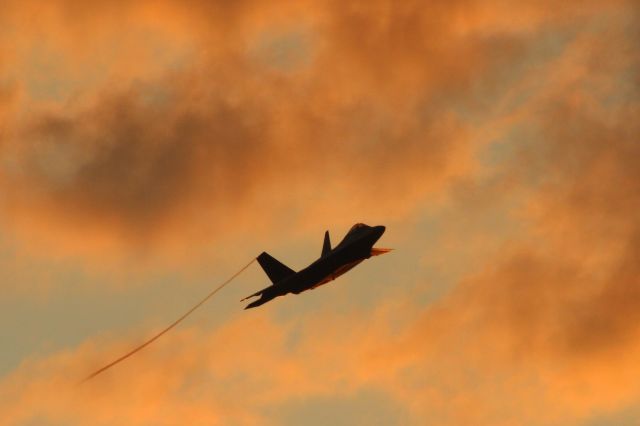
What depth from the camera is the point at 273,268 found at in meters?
191

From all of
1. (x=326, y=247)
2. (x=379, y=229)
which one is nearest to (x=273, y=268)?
(x=326, y=247)

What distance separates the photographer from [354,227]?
7495 inches

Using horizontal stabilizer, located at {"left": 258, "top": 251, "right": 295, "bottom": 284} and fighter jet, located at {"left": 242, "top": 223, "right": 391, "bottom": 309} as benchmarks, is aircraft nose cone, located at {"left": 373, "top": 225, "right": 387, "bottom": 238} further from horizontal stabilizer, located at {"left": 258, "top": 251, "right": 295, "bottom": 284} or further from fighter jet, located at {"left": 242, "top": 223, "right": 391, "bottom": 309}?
horizontal stabilizer, located at {"left": 258, "top": 251, "right": 295, "bottom": 284}

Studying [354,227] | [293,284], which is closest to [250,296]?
[293,284]

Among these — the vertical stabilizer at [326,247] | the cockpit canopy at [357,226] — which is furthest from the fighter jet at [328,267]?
the vertical stabilizer at [326,247]

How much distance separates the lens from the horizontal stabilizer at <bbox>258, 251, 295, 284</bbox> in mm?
189375

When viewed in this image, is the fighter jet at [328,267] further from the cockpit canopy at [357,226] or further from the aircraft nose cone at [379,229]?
the cockpit canopy at [357,226]

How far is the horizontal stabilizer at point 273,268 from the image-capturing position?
621ft

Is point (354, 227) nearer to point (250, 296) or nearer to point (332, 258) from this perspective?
point (332, 258)

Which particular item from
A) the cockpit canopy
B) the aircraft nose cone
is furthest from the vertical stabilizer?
the aircraft nose cone

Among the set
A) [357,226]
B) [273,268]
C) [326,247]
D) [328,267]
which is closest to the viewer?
[328,267]

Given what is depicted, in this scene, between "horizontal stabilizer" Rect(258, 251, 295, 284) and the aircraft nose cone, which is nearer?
the aircraft nose cone

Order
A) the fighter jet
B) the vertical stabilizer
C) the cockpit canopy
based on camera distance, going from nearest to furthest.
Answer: the fighter jet < the cockpit canopy < the vertical stabilizer

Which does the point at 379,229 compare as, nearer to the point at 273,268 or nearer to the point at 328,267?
the point at 328,267
